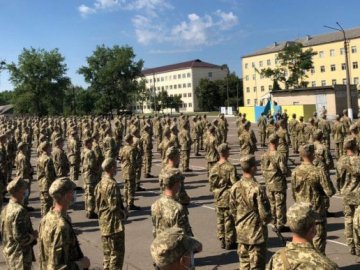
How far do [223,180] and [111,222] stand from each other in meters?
2.62

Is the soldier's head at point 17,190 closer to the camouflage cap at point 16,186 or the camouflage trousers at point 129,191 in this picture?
the camouflage cap at point 16,186

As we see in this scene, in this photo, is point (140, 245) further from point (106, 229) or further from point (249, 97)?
point (249, 97)

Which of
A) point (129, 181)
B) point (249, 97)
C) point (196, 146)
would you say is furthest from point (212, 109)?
point (129, 181)

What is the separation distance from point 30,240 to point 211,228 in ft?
17.8

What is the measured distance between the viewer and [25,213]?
630 cm

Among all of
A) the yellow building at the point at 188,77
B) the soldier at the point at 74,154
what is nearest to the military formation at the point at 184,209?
the soldier at the point at 74,154

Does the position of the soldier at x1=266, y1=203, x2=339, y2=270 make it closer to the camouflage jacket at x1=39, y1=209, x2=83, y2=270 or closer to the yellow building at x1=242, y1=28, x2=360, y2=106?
the camouflage jacket at x1=39, y1=209, x2=83, y2=270

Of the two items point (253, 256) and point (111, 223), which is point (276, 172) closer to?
point (253, 256)

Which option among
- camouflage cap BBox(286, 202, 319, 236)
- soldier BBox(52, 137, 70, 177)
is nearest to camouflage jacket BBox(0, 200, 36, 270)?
camouflage cap BBox(286, 202, 319, 236)

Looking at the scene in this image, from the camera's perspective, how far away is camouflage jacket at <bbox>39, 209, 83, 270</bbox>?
496 centimetres

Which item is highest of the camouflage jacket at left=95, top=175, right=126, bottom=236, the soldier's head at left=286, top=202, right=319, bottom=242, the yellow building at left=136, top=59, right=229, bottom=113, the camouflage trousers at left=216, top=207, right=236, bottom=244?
the yellow building at left=136, top=59, right=229, bottom=113

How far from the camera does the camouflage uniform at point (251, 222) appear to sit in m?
6.83

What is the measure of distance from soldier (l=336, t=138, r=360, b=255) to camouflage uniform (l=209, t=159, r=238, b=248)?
196 cm

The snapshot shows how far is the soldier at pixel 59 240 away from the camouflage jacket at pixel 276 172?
5.90 m
